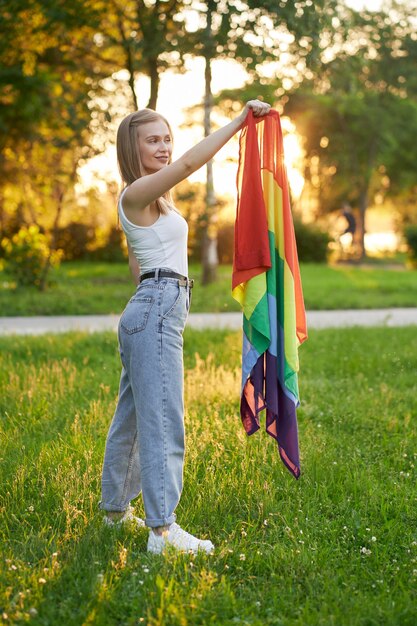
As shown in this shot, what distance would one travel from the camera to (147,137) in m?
3.53

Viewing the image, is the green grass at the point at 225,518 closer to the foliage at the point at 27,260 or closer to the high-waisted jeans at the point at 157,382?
the high-waisted jeans at the point at 157,382

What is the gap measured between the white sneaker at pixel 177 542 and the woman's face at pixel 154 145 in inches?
64.0

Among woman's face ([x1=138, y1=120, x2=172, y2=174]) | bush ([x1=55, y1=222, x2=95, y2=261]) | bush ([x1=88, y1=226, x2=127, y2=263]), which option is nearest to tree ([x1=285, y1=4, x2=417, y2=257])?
bush ([x1=88, y1=226, x2=127, y2=263])

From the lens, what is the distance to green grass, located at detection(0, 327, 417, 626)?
315cm

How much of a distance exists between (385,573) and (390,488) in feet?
3.30

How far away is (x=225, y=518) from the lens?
3.99 meters

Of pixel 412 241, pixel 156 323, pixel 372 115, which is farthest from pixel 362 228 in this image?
pixel 156 323

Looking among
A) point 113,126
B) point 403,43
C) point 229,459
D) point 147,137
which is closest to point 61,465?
point 229,459

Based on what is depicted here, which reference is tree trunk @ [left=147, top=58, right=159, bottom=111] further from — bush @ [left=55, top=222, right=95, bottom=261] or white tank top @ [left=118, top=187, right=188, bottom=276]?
bush @ [left=55, top=222, right=95, bottom=261]

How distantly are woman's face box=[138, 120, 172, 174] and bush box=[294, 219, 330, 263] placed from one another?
23.6 meters

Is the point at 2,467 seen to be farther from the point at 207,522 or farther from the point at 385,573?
the point at 385,573

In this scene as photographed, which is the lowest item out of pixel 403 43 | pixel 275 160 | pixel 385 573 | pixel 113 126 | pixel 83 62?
pixel 385 573

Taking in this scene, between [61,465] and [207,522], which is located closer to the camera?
[207,522]

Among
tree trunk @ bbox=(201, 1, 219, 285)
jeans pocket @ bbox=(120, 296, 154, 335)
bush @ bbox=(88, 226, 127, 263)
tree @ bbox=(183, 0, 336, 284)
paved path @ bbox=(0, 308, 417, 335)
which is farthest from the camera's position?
bush @ bbox=(88, 226, 127, 263)
